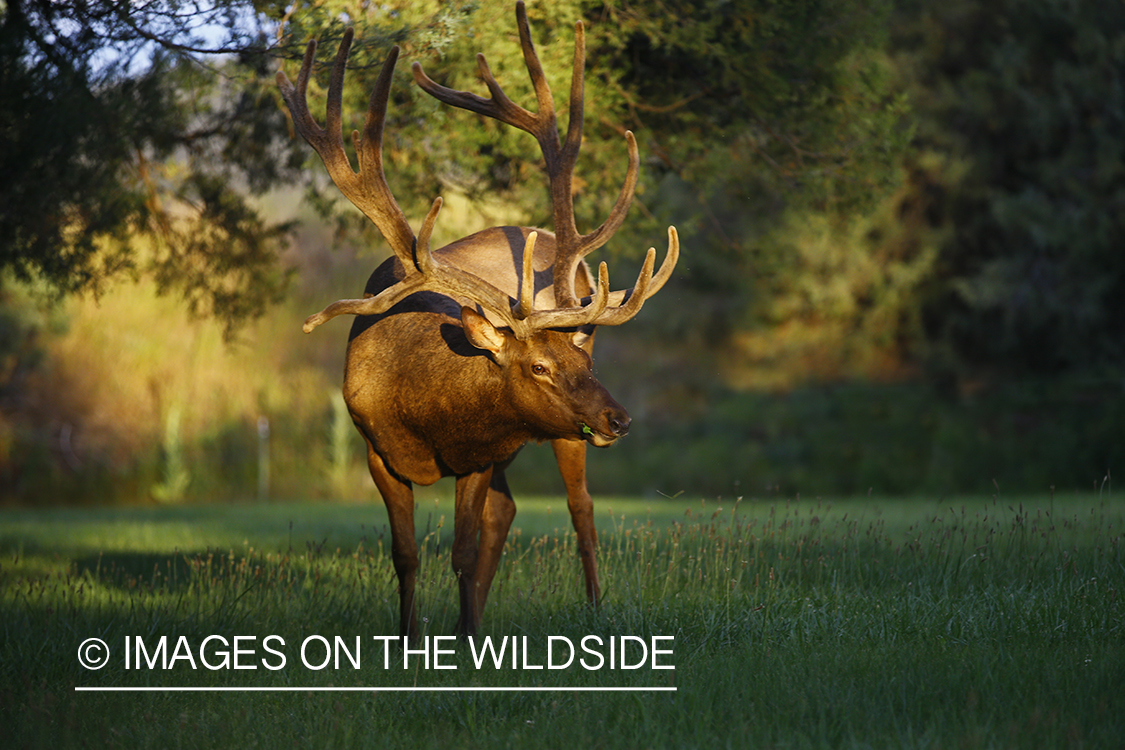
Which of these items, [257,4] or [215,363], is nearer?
[257,4]

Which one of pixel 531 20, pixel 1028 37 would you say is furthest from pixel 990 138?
pixel 531 20

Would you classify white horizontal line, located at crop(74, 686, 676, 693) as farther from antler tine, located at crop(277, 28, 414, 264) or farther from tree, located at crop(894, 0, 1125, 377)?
Result: tree, located at crop(894, 0, 1125, 377)

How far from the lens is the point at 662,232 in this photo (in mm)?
9930

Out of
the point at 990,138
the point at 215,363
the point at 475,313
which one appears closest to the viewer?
the point at 475,313

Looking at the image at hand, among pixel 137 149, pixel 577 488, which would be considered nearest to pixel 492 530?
pixel 577 488

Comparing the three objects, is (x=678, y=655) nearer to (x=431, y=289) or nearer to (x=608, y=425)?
(x=608, y=425)

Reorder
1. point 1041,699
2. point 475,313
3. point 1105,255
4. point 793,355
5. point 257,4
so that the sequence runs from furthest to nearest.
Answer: point 793,355 → point 1105,255 → point 257,4 → point 475,313 → point 1041,699

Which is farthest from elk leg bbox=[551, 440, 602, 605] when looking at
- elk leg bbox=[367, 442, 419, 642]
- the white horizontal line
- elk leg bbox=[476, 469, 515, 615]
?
the white horizontal line

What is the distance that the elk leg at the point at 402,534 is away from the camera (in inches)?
242

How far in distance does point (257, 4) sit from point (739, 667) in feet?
18.0

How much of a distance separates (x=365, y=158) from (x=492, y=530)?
235cm

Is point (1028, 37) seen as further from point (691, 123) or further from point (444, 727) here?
point (444, 727)

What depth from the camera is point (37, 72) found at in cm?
779

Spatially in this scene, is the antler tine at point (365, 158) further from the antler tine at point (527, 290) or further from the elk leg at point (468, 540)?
the elk leg at point (468, 540)
